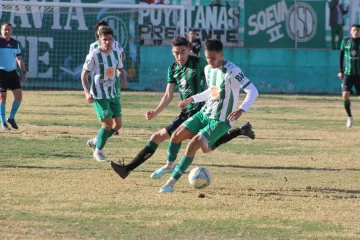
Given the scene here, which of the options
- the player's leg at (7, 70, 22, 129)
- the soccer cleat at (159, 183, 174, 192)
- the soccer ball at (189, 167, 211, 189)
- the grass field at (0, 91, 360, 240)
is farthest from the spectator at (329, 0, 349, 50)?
the soccer cleat at (159, 183, 174, 192)

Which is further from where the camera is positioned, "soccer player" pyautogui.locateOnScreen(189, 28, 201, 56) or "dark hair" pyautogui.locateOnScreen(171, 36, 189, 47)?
"soccer player" pyautogui.locateOnScreen(189, 28, 201, 56)

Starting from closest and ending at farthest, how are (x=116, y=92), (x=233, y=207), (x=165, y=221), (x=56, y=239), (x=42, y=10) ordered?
1. (x=56, y=239)
2. (x=165, y=221)
3. (x=233, y=207)
4. (x=116, y=92)
5. (x=42, y=10)

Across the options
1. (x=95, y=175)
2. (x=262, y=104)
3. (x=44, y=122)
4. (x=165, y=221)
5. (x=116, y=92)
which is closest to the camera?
(x=165, y=221)

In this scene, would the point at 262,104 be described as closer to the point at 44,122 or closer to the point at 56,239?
the point at 44,122

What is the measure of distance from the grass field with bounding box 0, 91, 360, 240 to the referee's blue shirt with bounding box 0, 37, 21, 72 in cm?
132

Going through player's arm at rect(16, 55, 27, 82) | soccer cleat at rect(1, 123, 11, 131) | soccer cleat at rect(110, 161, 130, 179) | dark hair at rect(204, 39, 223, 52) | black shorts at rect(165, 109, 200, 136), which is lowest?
soccer cleat at rect(1, 123, 11, 131)

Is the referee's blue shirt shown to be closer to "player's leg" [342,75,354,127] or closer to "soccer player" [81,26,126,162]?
"soccer player" [81,26,126,162]

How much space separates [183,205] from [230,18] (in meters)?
23.3

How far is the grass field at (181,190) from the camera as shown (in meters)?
8.16

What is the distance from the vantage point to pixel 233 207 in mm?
9336

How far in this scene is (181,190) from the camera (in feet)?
34.1

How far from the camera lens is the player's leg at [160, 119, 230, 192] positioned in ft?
32.9

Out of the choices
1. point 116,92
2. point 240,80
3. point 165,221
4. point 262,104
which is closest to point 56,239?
point 165,221

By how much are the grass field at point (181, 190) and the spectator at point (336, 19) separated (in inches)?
549
